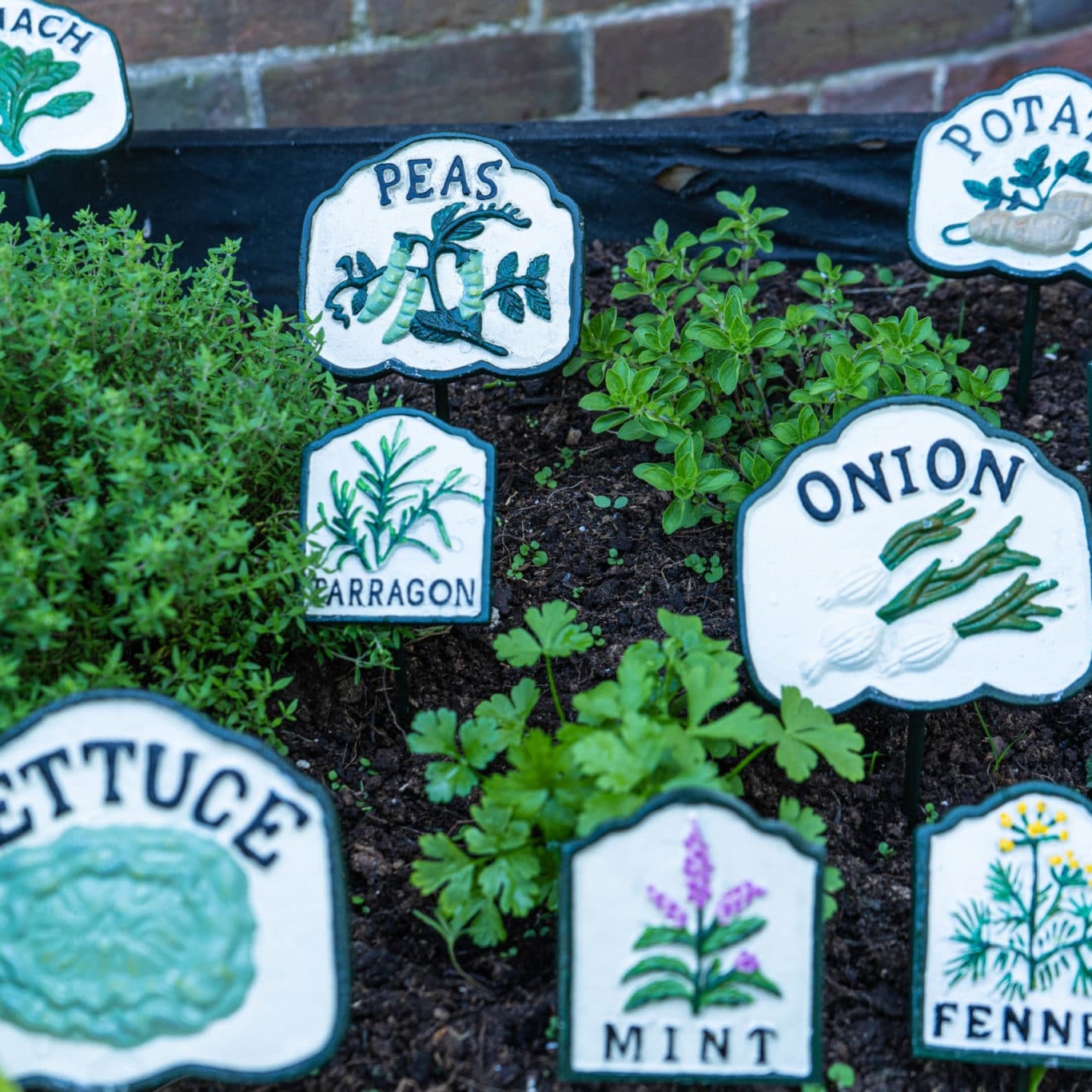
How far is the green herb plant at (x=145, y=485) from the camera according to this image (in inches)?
51.4

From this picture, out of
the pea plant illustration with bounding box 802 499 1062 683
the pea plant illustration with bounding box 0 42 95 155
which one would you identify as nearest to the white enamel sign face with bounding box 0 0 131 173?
the pea plant illustration with bounding box 0 42 95 155

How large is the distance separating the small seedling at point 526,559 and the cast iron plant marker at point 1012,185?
727mm

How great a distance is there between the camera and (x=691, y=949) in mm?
1168

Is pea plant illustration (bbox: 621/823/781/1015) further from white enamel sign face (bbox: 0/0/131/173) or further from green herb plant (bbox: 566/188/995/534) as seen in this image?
white enamel sign face (bbox: 0/0/131/173)

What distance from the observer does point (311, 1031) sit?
3.82ft

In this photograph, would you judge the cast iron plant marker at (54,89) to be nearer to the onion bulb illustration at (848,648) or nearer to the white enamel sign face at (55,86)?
the white enamel sign face at (55,86)

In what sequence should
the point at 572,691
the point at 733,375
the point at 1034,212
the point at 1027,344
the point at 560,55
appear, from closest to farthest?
the point at 572,691 < the point at 733,375 < the point at 1034,212 < the point at 1027,344 < the point at 560,55

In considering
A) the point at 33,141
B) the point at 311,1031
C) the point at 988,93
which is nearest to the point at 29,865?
the point at 311,1031

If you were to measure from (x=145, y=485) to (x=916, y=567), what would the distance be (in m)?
0.85

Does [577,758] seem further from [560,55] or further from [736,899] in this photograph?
[560,55]

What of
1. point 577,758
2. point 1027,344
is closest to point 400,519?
point 577,758

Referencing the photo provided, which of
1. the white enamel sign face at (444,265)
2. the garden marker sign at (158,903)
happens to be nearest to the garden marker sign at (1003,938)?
the garden marker sign at (158,903)

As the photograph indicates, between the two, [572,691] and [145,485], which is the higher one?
[145,485]

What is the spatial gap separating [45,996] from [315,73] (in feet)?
7.34
